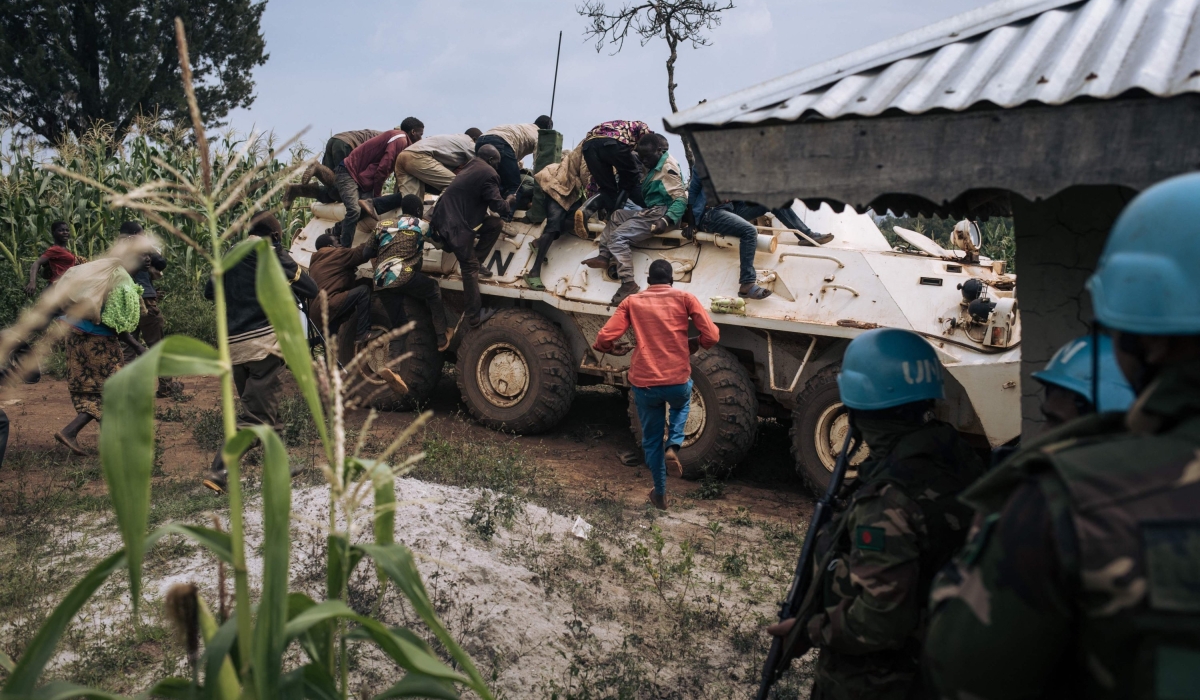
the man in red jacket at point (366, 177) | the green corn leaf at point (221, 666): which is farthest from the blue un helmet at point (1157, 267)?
the man in red jacket at point (366, 177)

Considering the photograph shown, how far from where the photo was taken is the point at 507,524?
235 inches

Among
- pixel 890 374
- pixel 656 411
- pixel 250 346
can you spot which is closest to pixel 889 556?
pixel 890 374

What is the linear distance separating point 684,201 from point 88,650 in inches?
217

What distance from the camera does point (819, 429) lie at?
7141 mm

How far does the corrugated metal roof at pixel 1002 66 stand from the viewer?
7.16 ft

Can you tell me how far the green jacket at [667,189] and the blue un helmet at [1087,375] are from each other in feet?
19.6

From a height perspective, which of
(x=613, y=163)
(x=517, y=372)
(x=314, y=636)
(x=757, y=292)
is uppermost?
(x=613, y=163)

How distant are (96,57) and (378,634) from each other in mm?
24986

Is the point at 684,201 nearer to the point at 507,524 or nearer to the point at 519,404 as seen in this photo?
the point at 519,404

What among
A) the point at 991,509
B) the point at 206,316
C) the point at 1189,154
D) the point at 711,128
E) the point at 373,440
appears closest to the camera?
the point at 991,509

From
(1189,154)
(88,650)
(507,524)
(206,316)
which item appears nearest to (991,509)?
(1189,154)

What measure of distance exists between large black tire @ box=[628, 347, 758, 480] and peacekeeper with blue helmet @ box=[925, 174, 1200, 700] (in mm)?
5966

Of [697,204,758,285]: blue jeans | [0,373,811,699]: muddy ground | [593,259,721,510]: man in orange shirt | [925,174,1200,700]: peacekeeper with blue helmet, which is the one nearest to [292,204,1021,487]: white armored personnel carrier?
[697,204,758,285]: blue jeans

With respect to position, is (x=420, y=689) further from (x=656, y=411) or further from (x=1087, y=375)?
(x=656, y=411)
